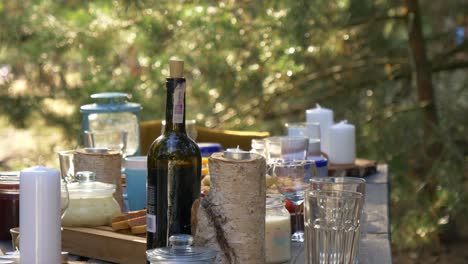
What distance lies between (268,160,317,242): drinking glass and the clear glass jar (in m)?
0.19

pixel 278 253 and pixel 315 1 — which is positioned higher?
pixel 315 1

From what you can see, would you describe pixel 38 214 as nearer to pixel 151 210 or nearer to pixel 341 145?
pixel 151 210

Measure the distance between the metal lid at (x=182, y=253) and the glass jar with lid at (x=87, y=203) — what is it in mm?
471

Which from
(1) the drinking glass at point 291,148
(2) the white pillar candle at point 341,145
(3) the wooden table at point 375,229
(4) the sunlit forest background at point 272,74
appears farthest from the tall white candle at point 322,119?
(4) the sunlit forest background at point 272,74

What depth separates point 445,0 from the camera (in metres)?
5.70

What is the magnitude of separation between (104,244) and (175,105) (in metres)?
0.34

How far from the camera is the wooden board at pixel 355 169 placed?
3018 millimetres

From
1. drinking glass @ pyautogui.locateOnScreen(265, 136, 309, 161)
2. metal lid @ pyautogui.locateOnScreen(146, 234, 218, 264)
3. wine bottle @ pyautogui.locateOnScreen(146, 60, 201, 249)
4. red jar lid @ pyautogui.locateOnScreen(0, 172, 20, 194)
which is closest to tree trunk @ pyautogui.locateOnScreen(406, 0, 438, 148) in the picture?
drinking glass @ pyautogui.locateOnScreen(265, 136, 309, 161)

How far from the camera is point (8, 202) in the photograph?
1.99m

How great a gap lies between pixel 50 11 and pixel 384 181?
2.61 metres

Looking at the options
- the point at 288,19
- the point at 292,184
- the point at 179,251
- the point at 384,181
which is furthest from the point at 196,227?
the point at 288,19

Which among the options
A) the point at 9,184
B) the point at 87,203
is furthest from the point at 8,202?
the point at 87,203

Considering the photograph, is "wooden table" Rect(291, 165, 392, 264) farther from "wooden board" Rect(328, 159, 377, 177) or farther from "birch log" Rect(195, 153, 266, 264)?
"birch log" Rect(195, 153, 266, 264)

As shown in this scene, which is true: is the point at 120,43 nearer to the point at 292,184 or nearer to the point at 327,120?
the point at 327,120
